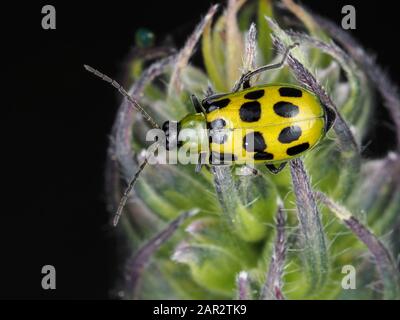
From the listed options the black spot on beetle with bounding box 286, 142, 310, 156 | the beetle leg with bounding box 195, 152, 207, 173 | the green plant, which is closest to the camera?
the black spot on beetle with bounding box 286, 142, 310, 156

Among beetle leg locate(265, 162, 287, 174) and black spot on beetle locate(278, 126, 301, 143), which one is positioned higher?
black spot on beetle locate(278, 126, 301, 143)

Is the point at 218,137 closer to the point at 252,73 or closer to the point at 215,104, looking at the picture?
the point at 215,104

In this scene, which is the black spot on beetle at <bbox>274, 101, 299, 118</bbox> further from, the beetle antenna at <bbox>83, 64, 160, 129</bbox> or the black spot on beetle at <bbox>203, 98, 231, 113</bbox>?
the beetle antenna at <bbox>83, 64, 160, 129</bbox>

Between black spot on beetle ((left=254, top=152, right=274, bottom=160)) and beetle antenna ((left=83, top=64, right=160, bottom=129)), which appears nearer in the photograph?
black spot on beetle ((left=254, top=152, right=274, bottom=160))

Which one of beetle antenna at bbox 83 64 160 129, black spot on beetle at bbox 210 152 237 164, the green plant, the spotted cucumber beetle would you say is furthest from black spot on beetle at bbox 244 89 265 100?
beetle antenna at bbox 83 64 160 129

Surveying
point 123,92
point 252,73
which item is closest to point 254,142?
point 252,73

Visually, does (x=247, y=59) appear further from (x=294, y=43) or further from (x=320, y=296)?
(x=320, y=296)

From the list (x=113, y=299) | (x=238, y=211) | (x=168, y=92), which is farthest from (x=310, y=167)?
(x=113, y=299)
